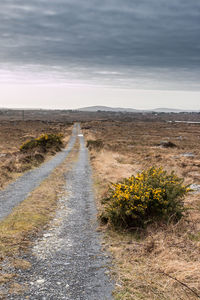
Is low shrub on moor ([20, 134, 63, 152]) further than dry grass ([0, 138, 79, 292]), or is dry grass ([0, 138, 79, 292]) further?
low shrub on moor ([20, 134, 63, 152])

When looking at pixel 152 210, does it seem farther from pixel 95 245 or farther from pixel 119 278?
pixel 119 278

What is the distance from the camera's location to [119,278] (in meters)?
5.13

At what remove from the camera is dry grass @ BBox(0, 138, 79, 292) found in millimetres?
5569

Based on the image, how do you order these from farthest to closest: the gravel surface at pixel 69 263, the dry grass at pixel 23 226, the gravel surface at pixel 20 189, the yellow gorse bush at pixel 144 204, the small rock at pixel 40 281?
the gravel surface at pixel 20 189 < the yellow gorse bush at pixel 144 204 < the dry grass at pixel 23 226 < the small rock at pixel 40 281 < the gravel surface at pixel 69 263

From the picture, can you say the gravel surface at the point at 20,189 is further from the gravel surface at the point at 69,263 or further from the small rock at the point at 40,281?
the small rock at the point at 40,281

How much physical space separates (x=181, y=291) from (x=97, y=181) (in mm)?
11670

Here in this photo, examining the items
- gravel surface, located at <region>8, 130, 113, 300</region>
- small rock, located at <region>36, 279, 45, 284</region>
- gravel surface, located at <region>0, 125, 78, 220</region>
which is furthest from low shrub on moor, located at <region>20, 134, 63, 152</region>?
small rock, located at <region>36, 279, 45, 284</region>

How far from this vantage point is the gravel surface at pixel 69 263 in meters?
4.69

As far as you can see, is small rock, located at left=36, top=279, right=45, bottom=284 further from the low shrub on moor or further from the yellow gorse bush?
the low shrub on moor

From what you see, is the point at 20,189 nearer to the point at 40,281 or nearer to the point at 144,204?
the point at 144,204

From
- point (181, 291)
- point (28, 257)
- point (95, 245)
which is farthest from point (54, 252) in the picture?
point (181, 291)

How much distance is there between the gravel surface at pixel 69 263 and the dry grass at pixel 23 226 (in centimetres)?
25

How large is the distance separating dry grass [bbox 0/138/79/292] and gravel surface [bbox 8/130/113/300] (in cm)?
25

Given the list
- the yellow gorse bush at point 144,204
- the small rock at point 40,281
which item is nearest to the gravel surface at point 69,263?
the small rock at point 40,281
